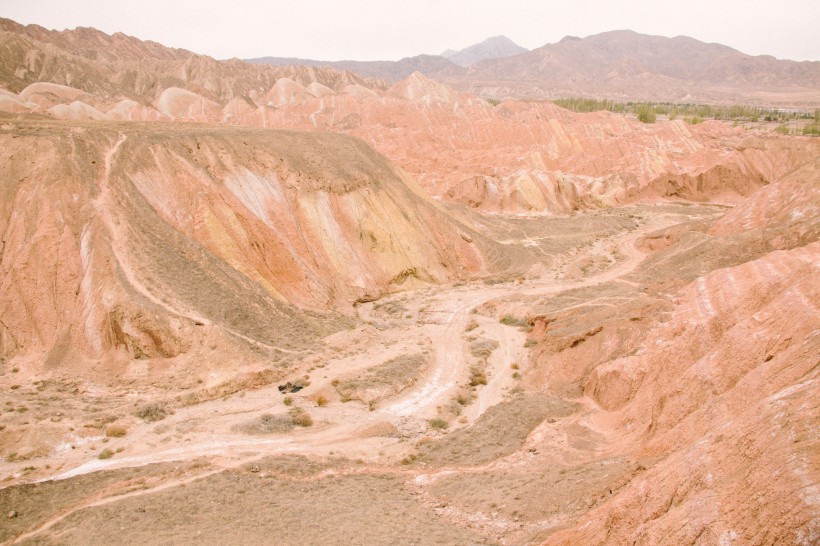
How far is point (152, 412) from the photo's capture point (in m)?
21.3

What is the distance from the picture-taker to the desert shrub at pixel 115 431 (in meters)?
19.7

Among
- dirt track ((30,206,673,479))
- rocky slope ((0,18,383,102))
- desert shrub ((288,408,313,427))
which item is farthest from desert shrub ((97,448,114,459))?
rocky slope ((0,18,383,102))

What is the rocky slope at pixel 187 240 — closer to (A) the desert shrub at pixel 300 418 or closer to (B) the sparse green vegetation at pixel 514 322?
(A) the desert shrub at pixel 300 418

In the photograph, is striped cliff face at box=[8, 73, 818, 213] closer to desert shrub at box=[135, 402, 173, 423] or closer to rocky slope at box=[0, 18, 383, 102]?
rocky slope at box=[0, 18, 383, 102]

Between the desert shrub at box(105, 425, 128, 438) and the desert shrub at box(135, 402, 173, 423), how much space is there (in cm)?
116

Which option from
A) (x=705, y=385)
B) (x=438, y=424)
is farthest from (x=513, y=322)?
(x=705, y=385)

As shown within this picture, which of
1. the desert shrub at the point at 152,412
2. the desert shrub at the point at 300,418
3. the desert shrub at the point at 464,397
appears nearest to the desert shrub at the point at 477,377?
the desert shrub at the point at 464,397

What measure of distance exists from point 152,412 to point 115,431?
5.66 ft

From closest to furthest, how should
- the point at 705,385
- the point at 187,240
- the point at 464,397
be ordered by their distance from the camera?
1. the point at 705,385
2. the point at 464,397
3. the point at 187,240

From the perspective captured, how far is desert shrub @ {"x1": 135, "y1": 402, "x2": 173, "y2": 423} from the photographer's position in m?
21.1

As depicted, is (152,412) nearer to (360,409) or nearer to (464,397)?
(360,409)

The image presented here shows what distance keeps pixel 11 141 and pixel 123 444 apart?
62.1ft

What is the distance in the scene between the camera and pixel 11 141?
93.8 ft

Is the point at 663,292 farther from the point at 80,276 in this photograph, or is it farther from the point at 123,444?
the point at 80,276
